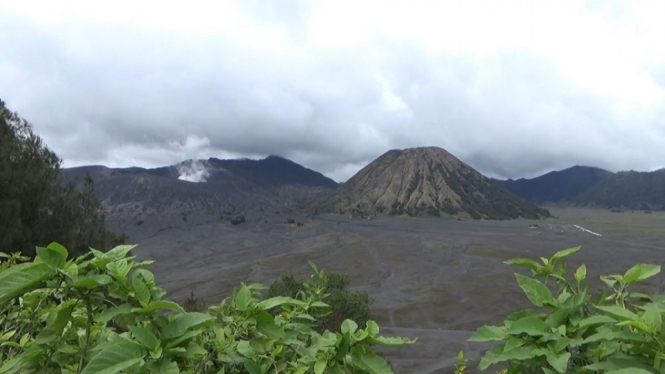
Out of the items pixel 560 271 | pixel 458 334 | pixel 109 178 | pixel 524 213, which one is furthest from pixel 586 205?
pixel 560 271

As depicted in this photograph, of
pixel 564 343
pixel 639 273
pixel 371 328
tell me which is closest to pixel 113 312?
pixel 371 328

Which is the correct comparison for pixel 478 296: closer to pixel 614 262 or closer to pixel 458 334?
pixel 458 334

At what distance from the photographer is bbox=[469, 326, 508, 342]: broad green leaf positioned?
116 cm

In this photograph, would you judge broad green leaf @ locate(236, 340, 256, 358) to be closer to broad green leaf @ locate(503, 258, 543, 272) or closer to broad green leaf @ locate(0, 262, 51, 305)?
broad green leaf @ locate(0, 262, 51, 305)

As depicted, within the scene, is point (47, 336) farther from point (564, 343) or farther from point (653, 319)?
point (653, 319)

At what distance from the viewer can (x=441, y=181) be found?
132 m

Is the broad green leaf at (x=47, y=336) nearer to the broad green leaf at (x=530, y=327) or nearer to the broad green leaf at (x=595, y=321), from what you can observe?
the broad green leaf at (x=530, y=327)

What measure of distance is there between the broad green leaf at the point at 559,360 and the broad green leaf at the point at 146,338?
878 millimetres

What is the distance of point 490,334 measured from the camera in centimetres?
118

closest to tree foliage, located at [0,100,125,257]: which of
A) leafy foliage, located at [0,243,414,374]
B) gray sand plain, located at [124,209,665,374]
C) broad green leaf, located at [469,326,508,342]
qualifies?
gray sand plain, located at [124,209,665,374]

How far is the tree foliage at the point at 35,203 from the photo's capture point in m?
9.80

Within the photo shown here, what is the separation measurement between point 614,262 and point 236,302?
131 ft

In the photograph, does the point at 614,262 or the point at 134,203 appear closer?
the point at 614,262

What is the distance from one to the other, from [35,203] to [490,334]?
12.2 metres
